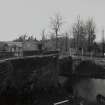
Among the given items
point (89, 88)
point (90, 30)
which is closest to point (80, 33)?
point (90, 30)

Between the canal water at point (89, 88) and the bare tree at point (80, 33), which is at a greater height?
the bare tree at point (80, 33)

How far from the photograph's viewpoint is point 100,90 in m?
36.3

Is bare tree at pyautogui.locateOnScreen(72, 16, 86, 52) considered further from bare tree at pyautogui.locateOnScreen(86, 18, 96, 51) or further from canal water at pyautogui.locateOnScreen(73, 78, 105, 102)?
canal water at pyautogui.locateOnScreen(73, 78, 105, 102)

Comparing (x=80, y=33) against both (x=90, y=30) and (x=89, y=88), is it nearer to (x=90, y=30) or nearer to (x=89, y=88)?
(x=90, y=30)

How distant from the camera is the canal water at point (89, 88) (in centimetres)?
3332

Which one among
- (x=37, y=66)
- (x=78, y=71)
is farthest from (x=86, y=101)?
(x=78, y=71)

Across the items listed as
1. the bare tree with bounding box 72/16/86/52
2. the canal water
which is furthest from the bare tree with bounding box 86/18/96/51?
the canal water

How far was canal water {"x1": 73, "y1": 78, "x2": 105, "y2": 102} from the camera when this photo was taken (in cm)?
3332

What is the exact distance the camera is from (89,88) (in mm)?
37219

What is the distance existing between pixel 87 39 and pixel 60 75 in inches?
1200

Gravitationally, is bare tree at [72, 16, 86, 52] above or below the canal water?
above

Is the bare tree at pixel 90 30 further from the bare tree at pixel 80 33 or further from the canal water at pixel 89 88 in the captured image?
the canal water at pixel 89 88

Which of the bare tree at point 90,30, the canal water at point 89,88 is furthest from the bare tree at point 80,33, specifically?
the canal water at point 89,88

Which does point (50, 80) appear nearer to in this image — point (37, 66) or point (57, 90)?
point (57, 90)
